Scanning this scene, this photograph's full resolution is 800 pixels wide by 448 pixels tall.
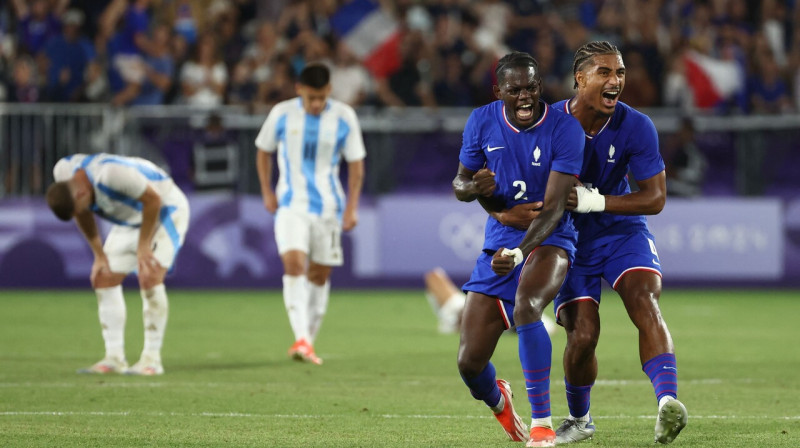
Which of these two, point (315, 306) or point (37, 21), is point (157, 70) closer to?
point (37, 21)

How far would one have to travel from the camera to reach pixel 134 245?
33.8 ft

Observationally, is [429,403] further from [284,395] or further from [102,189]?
[102,189]

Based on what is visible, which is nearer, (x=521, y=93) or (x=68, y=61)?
(x=521, y=93)

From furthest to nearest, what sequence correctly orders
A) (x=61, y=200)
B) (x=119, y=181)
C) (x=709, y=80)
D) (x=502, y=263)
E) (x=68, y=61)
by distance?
(x=709, y=80) → (x=68, y=61) → (x=119, y=181) → (x=61, y=200) → (x=502, y=263)

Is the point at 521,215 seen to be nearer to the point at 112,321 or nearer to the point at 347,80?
the point at 112,321

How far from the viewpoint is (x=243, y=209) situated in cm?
1855

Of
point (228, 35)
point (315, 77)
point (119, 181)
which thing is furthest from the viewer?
point (228, 35)

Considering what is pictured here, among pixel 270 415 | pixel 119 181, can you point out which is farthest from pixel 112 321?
pixel 270 415

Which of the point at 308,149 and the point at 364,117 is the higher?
the point at 308,149

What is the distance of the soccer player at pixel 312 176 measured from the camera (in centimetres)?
1165

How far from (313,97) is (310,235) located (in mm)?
1223

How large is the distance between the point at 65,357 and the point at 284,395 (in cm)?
313

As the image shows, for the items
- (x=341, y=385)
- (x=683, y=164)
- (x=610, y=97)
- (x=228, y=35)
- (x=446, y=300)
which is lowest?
(x=446, y=300)

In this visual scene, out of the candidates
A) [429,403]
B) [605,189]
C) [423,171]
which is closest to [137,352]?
[429,403]
